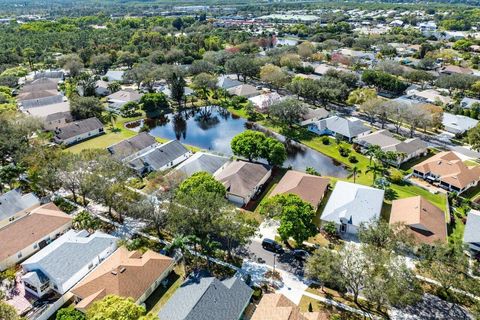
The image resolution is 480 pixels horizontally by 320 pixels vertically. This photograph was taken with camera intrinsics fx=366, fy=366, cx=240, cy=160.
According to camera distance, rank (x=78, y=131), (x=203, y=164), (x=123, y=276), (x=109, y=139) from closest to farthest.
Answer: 1. (x=123, y=276)
2. (x=203, y=164)
3. (x=78, y=131)
4. (x=109, y=139)

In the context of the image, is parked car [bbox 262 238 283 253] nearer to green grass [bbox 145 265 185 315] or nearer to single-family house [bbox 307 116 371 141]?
green grass [bbox 145 265 185 315]

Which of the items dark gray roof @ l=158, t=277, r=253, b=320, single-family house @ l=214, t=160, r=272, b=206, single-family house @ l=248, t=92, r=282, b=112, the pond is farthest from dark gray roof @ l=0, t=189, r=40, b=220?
single-family house @ l=248, t=92, r=282, b=112

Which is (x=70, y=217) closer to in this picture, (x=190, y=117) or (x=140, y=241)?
(x=140, y=241)

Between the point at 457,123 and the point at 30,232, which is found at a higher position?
the point at 30,232

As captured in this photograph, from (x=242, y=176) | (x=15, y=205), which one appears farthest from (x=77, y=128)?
(x=242, y=176)

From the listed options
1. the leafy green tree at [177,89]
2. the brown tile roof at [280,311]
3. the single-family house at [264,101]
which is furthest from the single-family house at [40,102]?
the brown tile roof at [280,311]

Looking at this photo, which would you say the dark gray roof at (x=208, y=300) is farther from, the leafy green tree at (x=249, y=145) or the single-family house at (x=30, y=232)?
the leafy green tree at (x=249, y=145)

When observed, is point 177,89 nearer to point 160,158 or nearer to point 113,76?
point 160,158

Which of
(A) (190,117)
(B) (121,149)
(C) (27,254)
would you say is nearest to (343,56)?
(A) (190,117)
